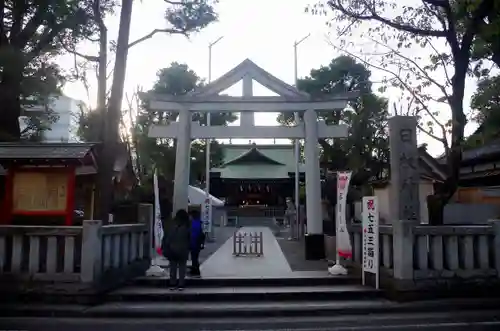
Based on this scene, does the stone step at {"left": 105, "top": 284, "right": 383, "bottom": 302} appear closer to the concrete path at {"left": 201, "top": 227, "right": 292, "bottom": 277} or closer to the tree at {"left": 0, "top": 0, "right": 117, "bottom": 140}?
the concrete path at {"left": 201, "top": 227, "right": 292, "bottom": 277}

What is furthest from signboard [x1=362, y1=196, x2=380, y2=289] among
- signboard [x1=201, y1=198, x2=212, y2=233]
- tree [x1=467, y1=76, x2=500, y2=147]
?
signboard [x1=201, y1=198, x2=212, y2=233]

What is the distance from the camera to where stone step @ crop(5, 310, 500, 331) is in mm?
7402

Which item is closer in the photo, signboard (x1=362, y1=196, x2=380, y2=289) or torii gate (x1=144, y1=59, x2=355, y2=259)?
signboard (x1=362, y1=196, x2=380, y2=289)

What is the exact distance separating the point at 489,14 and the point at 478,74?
96.1 inches

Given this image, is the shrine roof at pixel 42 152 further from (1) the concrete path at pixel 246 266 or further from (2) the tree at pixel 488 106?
(2) the tree at pixel 488 106

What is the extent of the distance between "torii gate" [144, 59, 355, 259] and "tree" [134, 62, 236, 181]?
843 cm

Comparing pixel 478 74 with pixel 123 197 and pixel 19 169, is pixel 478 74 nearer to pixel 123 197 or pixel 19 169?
pixel 19 169

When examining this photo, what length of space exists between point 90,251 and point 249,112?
732 cm

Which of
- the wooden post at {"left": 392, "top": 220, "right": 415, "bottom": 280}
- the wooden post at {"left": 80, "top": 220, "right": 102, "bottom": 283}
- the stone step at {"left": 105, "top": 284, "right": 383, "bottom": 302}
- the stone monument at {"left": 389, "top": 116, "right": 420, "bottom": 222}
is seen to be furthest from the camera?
the stone monument at {"left": 389, "top": 116, "right": 420, "bottom": 222}

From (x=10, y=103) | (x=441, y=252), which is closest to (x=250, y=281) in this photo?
(x=441, y=252)

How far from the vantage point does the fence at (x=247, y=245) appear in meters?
15.6

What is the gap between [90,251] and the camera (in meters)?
8.46

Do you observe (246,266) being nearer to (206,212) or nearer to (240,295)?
(240,295)

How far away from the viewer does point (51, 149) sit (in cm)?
1044
